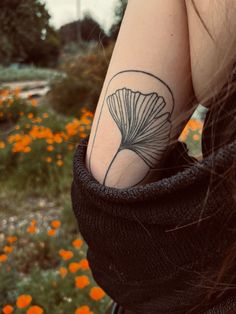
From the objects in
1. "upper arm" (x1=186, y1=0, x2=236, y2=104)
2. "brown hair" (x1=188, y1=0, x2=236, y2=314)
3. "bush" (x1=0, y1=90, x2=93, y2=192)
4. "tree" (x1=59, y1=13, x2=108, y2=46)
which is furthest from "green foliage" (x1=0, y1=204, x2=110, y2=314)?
"upper arm" (x1=186, y1=0, x2=236, y2=104)

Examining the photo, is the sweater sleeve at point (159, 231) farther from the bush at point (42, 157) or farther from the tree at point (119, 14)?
the bush at point (42, 157)

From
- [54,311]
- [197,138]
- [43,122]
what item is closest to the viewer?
[54,311]

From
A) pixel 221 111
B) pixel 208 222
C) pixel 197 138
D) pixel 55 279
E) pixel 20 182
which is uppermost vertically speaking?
pixel 221 111

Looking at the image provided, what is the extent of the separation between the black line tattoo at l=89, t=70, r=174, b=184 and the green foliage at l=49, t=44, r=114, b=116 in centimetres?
420

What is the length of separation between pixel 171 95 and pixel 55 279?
3.94 ft

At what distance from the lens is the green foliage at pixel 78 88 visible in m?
4.99

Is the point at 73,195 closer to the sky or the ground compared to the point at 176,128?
closer to the ground

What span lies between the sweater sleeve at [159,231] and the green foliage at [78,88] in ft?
13.9

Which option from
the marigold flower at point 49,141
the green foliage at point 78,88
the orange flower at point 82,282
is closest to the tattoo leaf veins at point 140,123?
the orange flower at point 82,282

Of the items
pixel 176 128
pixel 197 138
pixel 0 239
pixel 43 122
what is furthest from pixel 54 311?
pixel 43 122

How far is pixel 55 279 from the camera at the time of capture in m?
Answer: 1.69

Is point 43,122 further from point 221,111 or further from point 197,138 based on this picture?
point 221,111

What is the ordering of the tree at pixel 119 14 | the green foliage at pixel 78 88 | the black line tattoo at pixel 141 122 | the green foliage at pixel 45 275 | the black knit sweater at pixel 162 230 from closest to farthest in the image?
the black knit sweater at pixel 162 230 → the black line tattoo at pixel 141 122 → the tree at pixel 119 14 → the green foliage at pixel 45 275 → the green foliage at pixel 78 88

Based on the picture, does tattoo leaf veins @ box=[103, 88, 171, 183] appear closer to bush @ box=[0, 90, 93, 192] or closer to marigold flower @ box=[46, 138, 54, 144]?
bush @ box=[0, 90, 93, 192]
